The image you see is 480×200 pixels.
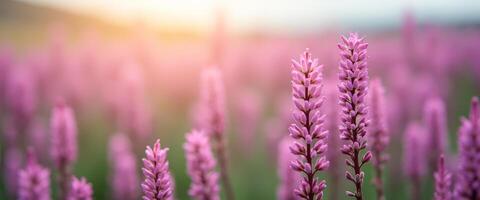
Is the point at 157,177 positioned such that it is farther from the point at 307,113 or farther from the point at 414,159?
the point at 414,159

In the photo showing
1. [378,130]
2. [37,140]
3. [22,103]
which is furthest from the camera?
[37,140]

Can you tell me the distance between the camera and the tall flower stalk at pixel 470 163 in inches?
95.2

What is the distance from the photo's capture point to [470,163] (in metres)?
2.43

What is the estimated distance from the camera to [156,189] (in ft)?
8.59

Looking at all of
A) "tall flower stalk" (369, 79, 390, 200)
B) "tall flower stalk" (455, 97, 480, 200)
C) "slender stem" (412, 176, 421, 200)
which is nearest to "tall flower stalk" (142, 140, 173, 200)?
Answer: "tall flower stalk" (455, 97, 480, 200)

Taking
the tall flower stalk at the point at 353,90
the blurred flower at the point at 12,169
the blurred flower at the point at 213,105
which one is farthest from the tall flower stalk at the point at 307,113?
the blurred flower at the point at 12,169

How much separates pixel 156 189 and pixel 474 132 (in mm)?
1382

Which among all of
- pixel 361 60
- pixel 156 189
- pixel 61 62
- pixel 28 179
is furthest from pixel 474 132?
pixel 61 62

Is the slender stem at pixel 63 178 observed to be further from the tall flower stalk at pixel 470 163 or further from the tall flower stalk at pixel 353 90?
the tall flower stalk at pixel 470 163

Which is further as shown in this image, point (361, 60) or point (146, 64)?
point (146, 64)

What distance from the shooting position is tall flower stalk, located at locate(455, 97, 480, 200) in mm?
2418

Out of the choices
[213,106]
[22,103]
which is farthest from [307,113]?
[22,103]

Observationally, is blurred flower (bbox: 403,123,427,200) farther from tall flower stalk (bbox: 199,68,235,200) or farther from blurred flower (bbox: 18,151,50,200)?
blurred flower (bbox: 18,151,50,200)

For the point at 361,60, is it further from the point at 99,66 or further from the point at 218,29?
the point at 99,66
